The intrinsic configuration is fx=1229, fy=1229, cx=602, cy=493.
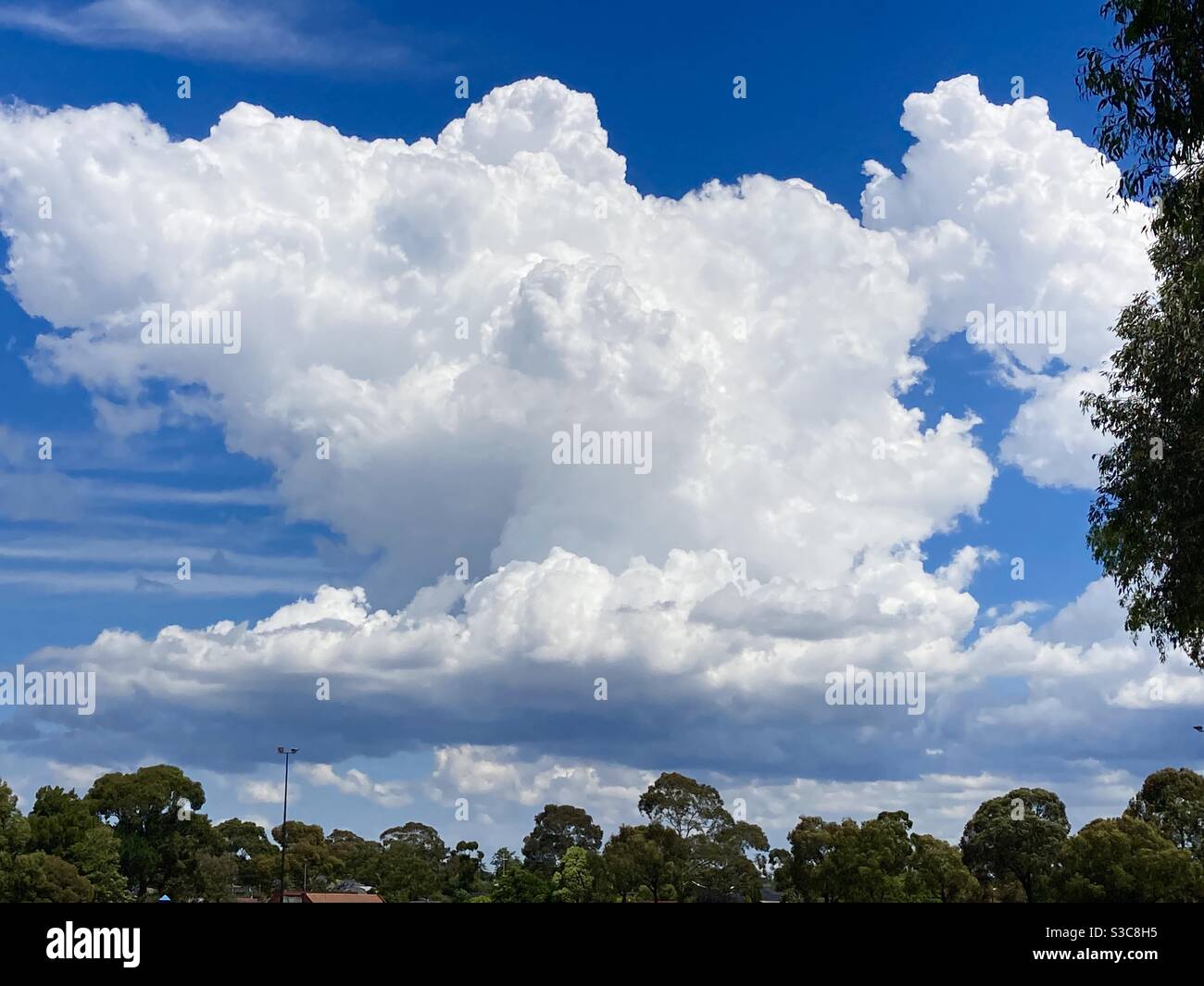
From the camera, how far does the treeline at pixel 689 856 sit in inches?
2672

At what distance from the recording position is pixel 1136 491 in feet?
85.0

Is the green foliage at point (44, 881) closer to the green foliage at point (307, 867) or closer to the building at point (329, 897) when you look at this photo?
the building at point (329, 897)

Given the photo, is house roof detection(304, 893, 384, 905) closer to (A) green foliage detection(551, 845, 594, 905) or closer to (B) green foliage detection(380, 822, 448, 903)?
(B) green foliage detection(380, 822, 448, 903)

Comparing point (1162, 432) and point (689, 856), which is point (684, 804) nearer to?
point (689, 856)

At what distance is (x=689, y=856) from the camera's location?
80938 mm

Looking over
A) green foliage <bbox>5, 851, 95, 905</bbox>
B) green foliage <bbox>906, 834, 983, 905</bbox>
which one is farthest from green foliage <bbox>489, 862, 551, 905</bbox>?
green foliage <bbox>5, 851, 95, 905</bbox>

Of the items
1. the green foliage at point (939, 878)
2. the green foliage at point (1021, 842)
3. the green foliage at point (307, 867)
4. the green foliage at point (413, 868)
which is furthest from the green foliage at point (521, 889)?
the green foliage at point (307, 867)

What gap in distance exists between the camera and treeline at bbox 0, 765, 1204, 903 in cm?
6788

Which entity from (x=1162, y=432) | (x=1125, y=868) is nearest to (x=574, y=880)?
(x=1125, y=868)
